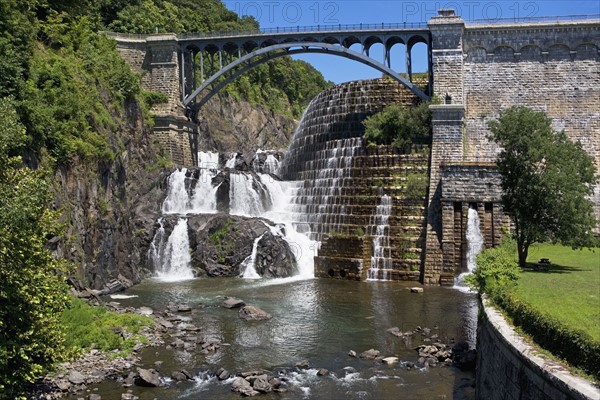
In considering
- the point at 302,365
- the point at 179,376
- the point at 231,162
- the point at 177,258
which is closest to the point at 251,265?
the point at 177,258

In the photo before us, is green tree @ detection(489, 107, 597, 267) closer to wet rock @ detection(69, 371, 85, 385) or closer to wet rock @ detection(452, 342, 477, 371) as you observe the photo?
wet rock @ detection(452, 342, 477, 371)

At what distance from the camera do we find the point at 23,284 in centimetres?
1460

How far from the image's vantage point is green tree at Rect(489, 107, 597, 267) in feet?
83.9

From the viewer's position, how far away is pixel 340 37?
4453cm

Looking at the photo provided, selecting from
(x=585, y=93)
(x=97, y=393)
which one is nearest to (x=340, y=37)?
(x=585, y=93)

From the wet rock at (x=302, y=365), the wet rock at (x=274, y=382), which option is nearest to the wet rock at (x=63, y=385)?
the wet rock at (x=274, y=382)

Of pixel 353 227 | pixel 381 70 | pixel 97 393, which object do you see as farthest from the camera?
pixel 381 70

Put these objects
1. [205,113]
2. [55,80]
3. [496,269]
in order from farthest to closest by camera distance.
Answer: [205,113], [55,80], [496,269]

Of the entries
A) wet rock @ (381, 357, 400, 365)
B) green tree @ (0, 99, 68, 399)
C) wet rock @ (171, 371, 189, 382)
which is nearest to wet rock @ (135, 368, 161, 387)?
wet rock @ (171, 371, 189, 382)

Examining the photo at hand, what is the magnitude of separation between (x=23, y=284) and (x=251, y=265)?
23208mm

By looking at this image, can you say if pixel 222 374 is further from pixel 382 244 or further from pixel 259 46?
pixel 259 46

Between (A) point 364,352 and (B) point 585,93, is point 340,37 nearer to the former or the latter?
(B) point 585,93

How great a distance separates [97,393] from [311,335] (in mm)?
8748

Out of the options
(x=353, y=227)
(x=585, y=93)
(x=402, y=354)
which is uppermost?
(x=585, y=93)
